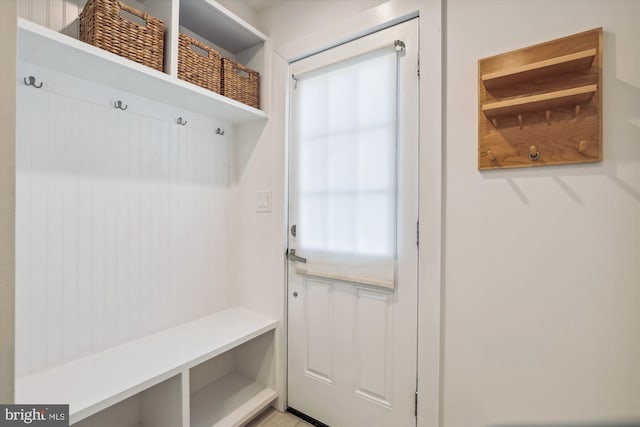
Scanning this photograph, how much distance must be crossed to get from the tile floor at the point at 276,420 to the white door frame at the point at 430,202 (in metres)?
0.75

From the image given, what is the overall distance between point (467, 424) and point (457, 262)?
2.34 feet

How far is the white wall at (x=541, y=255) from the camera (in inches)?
41.2

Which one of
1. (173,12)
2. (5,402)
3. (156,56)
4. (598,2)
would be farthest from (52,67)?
(598,2)

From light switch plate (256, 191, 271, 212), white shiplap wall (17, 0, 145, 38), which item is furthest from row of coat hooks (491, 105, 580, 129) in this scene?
white shiplap wall (17, 0, 145, 38)

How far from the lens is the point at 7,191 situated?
0.39m

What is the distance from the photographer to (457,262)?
1352mm

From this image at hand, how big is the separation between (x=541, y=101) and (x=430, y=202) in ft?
1.82

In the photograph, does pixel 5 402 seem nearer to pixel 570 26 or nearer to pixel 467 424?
pixel 467 424

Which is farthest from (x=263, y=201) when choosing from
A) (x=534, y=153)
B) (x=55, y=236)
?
(x=534, y=153)

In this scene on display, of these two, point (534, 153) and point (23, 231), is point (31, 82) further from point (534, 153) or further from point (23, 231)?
point (534, 153)

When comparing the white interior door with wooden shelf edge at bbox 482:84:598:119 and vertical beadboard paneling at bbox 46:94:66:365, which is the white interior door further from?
vertical beadboard paneling at bbox 46:94:66:365

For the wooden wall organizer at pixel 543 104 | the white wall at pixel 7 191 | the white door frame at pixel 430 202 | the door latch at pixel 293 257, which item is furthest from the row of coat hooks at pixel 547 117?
the white wall at pixel 7 191

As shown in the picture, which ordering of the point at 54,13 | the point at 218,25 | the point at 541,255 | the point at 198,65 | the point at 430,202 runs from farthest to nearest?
1. the point at 218,25
2. the point at 198,65
3. the point at 430,202
4. the point at 54,13
5. the point at 541,255

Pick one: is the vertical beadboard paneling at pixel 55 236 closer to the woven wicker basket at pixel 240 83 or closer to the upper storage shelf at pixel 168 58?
the upper storage shelf at pixel 168 58
